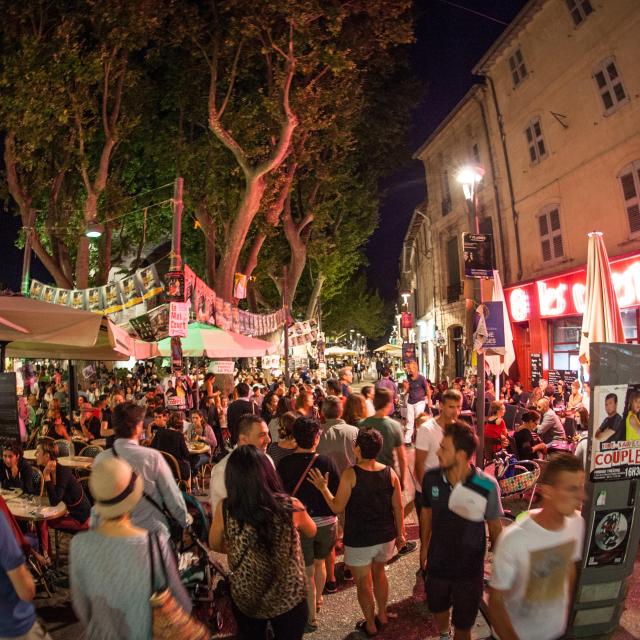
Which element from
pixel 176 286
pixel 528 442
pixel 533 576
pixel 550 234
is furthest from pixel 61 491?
pixel 550 234

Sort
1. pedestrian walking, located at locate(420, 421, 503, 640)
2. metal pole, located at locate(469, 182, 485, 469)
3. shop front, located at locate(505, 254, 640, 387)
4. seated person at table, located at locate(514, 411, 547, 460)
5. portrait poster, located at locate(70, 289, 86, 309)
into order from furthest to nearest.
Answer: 1. shop front, located at locate(505, 254, 640, 387)
2. portrait poster, located at locate(70, 289, 86, 309)
3. seated person at table, located at locate(514, 411, 547, 460)
4. metal pole, located at locate(469, 182, 485, 469)
5. pedestrian walking, located at locate(420, 421, 503, 640)

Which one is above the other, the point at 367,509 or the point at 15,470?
the point at 15,470

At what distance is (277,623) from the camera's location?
2799mm

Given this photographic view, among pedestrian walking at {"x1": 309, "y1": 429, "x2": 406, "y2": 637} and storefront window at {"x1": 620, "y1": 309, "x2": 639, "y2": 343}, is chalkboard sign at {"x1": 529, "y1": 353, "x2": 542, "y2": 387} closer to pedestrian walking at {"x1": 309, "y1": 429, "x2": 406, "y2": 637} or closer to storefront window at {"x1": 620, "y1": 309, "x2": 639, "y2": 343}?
storefront window at {"x1": 620, "y1": 309, "x2": 639, "y2": 343}

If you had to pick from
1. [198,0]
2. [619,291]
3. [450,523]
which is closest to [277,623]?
[450,523]

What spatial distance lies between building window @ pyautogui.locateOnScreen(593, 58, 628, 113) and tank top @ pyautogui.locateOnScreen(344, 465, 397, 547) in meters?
13.6

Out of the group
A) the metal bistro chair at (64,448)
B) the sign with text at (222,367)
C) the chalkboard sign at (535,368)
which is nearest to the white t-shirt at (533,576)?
the metal bistro chair at (64,448)

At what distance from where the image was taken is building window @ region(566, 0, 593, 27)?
14.1 m

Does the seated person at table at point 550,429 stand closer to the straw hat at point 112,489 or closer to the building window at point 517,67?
the straw hat at point 112,489

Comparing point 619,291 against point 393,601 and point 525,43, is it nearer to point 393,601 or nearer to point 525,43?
point 525,43

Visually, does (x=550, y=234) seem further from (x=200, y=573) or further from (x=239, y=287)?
(x=200, y=573)

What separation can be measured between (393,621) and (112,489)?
319 cm

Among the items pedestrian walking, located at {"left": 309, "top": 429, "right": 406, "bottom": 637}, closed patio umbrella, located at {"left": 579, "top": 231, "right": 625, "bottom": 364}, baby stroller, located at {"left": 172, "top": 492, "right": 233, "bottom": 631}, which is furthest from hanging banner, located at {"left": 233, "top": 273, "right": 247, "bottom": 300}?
pedestrian walking, located at {"left": 309, "top": 429, "right": 406, "bottom": 637}

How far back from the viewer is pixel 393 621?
4.36 metres
